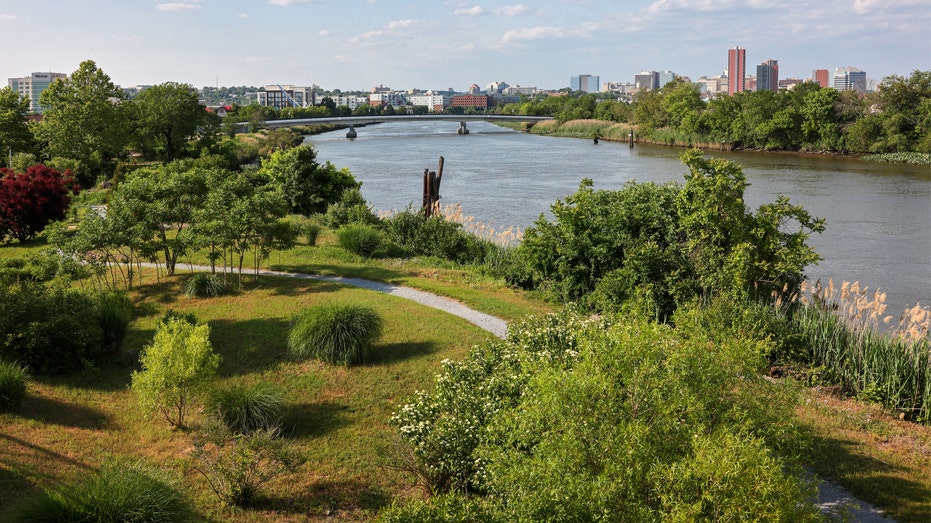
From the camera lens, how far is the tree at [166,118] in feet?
153

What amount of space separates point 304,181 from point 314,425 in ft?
67.1

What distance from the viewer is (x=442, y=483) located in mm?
9523

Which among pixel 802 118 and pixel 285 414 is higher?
pixel 802 118

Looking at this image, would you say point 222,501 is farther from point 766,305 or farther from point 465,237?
point 465,237

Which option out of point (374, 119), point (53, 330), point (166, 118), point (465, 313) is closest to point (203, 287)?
point (53, 330)

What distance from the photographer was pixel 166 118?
154 ft

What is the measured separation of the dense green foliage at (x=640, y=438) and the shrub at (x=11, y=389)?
23.1ft

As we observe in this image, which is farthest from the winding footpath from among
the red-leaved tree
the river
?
the river

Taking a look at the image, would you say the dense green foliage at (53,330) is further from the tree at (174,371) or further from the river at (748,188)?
the river at (748,188)

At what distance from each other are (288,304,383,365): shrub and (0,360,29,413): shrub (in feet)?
14.6

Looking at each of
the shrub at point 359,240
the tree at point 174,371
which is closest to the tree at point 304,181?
the shrub at point 359,240

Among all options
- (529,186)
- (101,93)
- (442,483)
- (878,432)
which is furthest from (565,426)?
(101,93)

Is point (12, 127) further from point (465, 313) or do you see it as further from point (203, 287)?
point (465, 313)

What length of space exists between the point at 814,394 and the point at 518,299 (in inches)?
295
